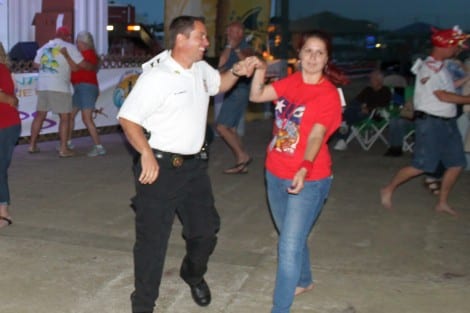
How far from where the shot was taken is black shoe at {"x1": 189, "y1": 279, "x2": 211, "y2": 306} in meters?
4.52

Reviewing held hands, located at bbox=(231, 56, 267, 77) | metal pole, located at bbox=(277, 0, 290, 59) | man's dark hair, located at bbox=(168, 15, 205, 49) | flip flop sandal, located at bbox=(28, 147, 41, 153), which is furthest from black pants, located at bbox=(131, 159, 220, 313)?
metal pole, located at bbox=(277, 0, 290, 59)

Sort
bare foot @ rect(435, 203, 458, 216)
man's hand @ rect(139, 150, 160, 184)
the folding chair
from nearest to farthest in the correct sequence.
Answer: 1. man's hand @ rect(139, 150, 160, 184)
2. bare foot @ rect(435, 203, 458, 216)
3. the folding chair

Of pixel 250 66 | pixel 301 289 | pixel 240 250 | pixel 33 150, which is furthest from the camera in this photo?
pixel 33 150

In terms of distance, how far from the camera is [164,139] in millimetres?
3918

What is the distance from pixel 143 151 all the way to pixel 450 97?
12.4 feet

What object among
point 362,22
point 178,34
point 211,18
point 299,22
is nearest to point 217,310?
point 178,34

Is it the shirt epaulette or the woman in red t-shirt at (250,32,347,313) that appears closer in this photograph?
the woman in red t-shirt at (250,32,347,313)

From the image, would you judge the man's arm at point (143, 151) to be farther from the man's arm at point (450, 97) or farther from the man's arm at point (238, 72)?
the man's arm at point (450, 97)

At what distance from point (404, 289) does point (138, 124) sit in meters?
2.32

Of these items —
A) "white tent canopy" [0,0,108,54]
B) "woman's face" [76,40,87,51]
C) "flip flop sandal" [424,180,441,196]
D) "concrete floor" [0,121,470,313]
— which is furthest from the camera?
"white tent canopy" [0,0,108,54]

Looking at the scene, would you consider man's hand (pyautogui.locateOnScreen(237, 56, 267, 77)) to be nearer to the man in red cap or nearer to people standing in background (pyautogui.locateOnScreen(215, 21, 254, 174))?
the man in red cap

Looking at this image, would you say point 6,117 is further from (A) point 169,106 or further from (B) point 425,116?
(B) point 425,116

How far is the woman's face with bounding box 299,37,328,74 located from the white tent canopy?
10720 mm

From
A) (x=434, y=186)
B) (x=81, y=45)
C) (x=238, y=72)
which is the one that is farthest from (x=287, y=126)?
(x=81, y=45)
